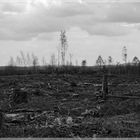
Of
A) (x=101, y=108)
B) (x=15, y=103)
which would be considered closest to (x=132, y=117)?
(x=101, y=108)

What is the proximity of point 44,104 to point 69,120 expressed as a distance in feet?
18.0

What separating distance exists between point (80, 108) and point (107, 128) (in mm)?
4818

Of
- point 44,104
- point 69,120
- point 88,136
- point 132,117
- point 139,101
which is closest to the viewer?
point 88,136

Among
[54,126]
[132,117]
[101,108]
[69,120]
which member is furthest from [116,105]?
[54,126]

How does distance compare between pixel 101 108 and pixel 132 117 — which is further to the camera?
pixel 101 108

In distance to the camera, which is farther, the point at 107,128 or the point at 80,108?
the point at 80,108

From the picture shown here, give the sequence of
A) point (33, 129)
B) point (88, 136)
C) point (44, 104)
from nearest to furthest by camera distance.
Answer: point (88, 136) < point (33, 129) < point (44, 104)

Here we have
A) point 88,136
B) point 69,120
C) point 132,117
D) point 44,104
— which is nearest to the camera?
point 88,136

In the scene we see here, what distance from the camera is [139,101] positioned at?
14008 millimetres

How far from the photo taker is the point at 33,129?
870 cm

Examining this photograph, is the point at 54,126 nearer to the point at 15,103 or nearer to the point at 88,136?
→ the point at 88,136

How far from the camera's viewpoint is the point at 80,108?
13531 millimetres

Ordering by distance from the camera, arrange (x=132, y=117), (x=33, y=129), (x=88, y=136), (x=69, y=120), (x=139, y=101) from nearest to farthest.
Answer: (x=88, y=136), (x=33, y=129), (x=69, y=120), (x=132, y=117), (x=139, y=101)

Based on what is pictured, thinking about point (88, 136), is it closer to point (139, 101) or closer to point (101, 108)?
point (101, 108)
